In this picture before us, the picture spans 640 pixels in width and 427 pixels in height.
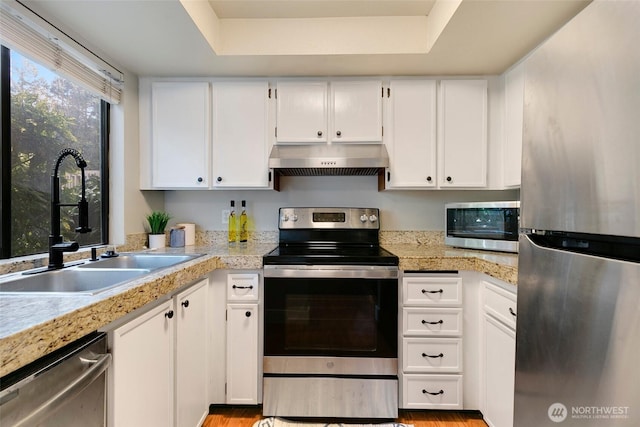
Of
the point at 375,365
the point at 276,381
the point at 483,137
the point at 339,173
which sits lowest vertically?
the point at 276,381

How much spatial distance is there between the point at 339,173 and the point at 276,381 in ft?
4.76

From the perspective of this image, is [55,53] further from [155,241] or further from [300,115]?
[300,115]

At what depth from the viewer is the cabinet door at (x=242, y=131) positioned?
78.0 inches

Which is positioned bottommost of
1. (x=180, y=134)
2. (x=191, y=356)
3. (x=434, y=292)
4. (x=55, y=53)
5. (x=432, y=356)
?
(x=432, y=356)

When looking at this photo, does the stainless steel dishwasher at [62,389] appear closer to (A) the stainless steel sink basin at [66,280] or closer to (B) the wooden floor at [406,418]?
(A) the stainless steel sink basin at [66,280]

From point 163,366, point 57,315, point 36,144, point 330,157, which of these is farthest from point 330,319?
point 36,144

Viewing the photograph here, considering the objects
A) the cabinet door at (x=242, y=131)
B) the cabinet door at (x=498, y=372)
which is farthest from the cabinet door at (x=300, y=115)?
the cabinet door at (x=498, y=372)

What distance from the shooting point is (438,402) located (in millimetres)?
1622

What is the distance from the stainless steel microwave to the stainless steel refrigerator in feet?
2.99

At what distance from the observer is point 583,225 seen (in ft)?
2.16

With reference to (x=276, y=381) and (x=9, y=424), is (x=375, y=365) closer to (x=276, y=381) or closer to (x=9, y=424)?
(x=276, y=381)

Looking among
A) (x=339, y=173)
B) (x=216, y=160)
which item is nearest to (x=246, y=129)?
(x=216, y=160)

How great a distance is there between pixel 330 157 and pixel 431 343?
1.29m

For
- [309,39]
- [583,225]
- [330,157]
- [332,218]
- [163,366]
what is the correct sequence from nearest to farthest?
[583,225] → [163,366] → [309,39] → [330,157] → [332,218]
